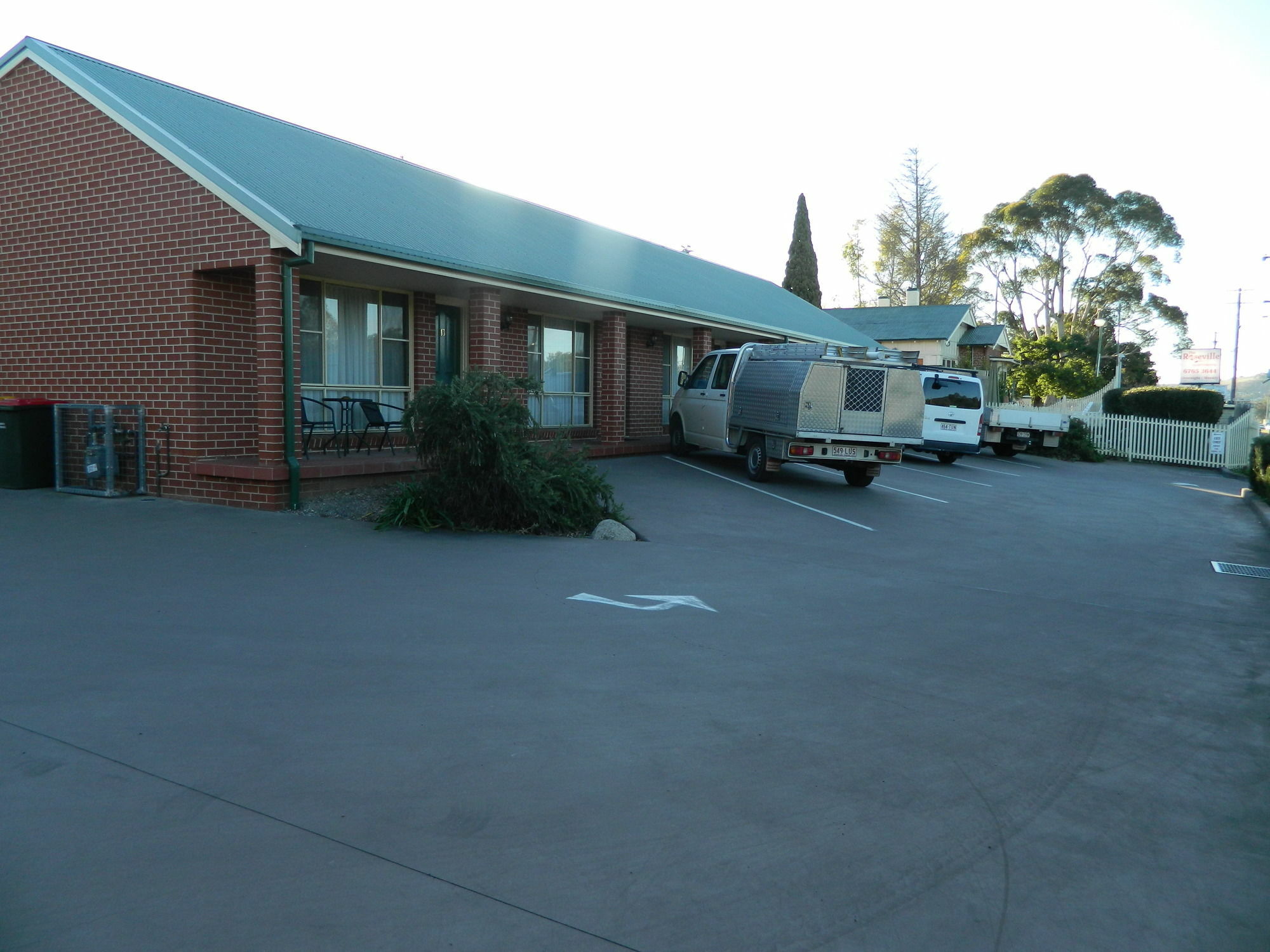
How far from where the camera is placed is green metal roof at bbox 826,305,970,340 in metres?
43.1

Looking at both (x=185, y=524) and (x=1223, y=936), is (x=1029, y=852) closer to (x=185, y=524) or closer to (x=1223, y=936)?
(x=1223, y=936)

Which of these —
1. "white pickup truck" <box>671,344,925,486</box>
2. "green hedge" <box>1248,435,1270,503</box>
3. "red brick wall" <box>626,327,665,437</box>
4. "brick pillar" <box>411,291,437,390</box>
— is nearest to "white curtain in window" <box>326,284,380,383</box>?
"brick pillar" <box>411,291,437,390</box>

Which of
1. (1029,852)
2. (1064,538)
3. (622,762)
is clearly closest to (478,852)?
(622,762)

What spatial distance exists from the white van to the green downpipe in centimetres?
1546

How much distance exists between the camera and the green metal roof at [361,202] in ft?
37.8

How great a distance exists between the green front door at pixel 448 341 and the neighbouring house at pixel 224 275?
4 cm

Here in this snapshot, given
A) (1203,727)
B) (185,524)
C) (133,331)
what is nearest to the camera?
(1203,727)

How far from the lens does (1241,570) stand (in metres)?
10.4

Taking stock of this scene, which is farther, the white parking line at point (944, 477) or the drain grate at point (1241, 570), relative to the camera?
the white parking line at point (944, 477)

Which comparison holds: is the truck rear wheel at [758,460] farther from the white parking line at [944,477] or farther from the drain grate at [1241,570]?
the drain grate at [1241,570]

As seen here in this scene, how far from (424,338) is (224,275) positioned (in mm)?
3910

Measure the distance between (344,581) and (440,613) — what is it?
1.34m

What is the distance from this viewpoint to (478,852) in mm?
3412

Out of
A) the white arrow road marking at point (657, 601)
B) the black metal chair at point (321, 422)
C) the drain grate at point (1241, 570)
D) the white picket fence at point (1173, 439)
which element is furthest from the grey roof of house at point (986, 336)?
the white arrow road marking at point (657, 601)
